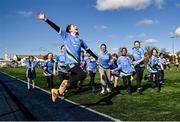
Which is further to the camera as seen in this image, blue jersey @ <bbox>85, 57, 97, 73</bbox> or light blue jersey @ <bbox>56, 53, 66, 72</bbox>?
blue jersey @ <bbox>85, 57, 97, 73</bbox>

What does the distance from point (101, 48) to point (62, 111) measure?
18.8ft

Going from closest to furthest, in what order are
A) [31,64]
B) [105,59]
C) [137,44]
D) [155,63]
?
[137,44] < [105,59] < [155,63] < [31,64]

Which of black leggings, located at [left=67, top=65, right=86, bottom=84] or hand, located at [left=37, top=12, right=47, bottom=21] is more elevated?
hand, located at [left=37, top=12, right=47, bottom=21]

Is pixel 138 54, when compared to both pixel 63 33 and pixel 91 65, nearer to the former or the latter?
pixel 91 65

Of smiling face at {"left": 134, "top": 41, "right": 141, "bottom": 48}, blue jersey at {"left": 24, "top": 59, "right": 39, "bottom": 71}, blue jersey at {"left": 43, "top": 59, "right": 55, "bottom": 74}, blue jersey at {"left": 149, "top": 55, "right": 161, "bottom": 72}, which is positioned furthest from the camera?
blue jersey at {"left": 24, "top": 59, "right": 39, "bottom": 71}

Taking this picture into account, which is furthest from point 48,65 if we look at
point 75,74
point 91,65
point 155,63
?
point 75,74

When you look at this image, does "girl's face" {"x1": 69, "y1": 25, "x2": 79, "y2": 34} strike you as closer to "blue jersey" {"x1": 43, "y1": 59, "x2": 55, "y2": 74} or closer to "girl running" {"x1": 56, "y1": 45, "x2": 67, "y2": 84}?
"girl running" {"x1": 56, "y1": 45, "x2": 67, "y2": 84}

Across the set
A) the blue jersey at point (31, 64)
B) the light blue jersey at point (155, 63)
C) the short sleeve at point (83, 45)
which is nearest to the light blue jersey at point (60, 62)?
the blue jersey at point (31, 64)

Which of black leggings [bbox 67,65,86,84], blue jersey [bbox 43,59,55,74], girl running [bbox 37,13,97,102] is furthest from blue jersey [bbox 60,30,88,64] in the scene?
blue jersey [bbox 43,59,55,74]

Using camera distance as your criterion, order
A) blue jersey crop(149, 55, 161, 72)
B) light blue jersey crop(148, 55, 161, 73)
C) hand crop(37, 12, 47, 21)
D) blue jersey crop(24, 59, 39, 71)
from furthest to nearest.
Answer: blue jersey crop(24, 59, 39, 71), blue jersey crop(149, 55, 161, 72), light blue jersey crop(148, 55, 161, 73), hand crop(37, 12, 47, 21)

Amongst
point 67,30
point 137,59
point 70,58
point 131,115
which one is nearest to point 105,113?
point 131,115

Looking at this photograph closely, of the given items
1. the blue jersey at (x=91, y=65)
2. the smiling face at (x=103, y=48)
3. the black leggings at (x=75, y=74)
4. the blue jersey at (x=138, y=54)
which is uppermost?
the smiling face at (x=103, y=48)

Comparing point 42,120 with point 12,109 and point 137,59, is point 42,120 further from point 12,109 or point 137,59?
point 137,59

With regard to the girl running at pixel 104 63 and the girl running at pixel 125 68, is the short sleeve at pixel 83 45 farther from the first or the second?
the girl running at pixel 104 63
